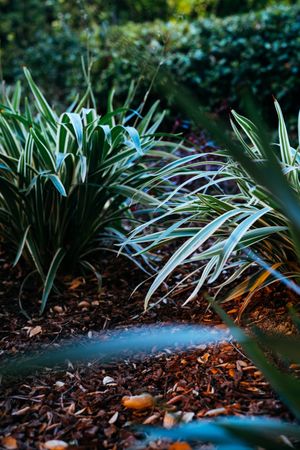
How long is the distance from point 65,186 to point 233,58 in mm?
3267

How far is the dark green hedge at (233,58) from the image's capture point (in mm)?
4789

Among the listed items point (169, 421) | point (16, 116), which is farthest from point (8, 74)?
point (169, 421)

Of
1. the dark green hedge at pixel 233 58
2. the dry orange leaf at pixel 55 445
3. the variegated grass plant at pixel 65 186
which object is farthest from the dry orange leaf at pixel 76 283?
the dark green hedge at pixel 233 58

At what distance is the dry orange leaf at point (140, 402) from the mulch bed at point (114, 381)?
0.01 metres

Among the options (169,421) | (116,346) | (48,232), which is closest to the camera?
(116,346)

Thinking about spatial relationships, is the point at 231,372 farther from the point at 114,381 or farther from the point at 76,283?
the point at 76,283

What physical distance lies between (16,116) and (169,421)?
1.43 meters

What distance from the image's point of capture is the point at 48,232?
7.95ft

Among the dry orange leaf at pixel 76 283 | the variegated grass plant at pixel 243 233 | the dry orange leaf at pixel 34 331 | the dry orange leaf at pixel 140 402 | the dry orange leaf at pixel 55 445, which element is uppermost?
the variegated grass plant at pixel 243 233

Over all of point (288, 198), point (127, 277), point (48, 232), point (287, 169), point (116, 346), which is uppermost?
point (288, 198)

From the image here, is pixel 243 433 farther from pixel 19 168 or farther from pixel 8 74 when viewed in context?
pixel 8 74

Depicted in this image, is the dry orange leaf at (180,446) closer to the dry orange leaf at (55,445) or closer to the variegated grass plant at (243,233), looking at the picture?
the dry orange leaf at (55,445)

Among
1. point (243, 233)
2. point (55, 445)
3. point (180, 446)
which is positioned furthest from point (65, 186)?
point (180, 446)

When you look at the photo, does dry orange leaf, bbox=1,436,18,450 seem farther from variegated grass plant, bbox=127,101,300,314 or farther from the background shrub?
the background shrub
